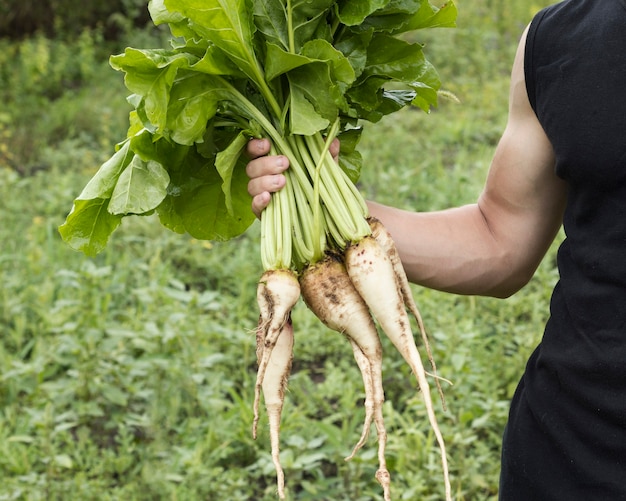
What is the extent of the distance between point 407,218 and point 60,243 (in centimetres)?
326

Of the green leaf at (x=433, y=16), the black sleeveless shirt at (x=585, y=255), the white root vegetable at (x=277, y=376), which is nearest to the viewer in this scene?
the black sleeveless shirt at (x=585, y=255)

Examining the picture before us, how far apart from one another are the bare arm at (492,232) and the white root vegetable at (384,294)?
0.12m

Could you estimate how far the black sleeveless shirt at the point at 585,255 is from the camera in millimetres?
1432

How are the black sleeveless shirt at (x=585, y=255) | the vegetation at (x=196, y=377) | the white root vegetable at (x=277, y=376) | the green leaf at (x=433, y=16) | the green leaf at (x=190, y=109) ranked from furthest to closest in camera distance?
the vegetation at (x=196, y=377)
the white root vegetable at (x=277, y=376)
the green leaf at (x=433, y=16)
the green leaf at (x=190, y=109)
the black sleeveless shirt at (x=585, y=255)

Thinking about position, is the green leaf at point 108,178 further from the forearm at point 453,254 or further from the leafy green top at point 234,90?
the forearm at point 453,254

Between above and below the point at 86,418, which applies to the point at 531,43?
above

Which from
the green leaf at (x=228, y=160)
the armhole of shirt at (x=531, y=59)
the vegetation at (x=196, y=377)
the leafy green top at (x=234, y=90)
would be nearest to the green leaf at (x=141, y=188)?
the leafy green top at (x=234, y=90)

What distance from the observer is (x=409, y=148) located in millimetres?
6219

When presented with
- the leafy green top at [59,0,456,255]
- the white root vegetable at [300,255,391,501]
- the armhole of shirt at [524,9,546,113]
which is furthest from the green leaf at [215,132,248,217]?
the armhole of shirt at [524,9,546,113]

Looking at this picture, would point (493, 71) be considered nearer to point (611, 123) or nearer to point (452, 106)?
point (452, 106)

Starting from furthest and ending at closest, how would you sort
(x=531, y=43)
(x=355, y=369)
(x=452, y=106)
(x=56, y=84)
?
(x=56, y=84) < (x=452, y=106) < (x=355, y=369) < (x=531, y=43)

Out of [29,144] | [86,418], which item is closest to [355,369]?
[86,418]

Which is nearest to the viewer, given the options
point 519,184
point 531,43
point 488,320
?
point 531,43

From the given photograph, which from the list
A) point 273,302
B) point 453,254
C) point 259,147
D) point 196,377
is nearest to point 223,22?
point 259,147
